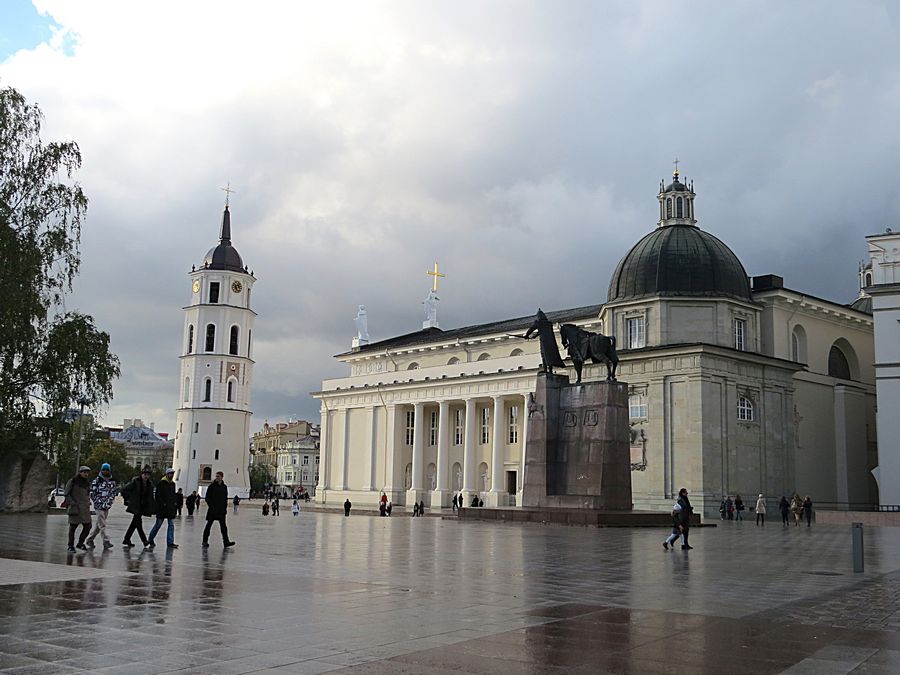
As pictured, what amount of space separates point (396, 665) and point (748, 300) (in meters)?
59.8

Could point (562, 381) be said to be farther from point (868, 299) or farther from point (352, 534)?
point (868, 299)

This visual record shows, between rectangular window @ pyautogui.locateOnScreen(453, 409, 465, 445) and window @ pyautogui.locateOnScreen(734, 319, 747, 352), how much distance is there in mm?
25876

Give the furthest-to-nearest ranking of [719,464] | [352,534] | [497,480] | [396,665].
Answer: [497,480]
[719,464]
[352,534]
[396,665]

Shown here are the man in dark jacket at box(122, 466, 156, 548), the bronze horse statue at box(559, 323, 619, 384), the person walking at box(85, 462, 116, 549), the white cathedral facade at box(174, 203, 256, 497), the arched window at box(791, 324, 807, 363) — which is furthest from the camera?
the white cathedral facade at box(174, 203, 256, 497)

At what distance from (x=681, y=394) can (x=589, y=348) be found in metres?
24.0

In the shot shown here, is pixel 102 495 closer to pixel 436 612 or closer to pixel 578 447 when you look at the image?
pixel 436 612

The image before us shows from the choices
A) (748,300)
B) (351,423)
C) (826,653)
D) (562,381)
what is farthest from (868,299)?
(826,653)

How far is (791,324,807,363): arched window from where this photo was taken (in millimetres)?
66238

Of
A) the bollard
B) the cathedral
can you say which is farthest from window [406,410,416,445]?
the bollard

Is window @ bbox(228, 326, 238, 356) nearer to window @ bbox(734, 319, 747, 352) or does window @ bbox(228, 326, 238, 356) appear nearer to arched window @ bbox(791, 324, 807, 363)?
window @ bbox(734, 319, 747, 352)

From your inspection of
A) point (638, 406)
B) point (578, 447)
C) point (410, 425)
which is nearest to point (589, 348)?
point (578, 447)

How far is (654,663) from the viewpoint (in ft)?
26.8

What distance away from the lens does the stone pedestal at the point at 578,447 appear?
34.2m

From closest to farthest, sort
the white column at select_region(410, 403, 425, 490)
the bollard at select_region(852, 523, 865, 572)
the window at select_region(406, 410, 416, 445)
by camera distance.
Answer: the bollard at select_region(852, 523, 865, 572)
the white column at select_region(410, 403, 425, 490)
the window at select_region(406, 410, 416, 445)
